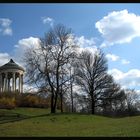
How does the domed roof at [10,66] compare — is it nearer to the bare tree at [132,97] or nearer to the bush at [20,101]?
the bush at [20,101]

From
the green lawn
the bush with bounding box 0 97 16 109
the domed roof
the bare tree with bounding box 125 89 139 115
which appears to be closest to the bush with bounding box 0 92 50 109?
the bush with bounding box 0 97 16 109

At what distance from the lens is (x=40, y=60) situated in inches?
1972

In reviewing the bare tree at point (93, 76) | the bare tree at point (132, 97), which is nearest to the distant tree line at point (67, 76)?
the bare tree at point (93, 76)

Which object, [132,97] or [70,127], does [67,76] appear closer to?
[70,127]

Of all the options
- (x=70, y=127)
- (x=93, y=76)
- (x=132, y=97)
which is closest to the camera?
(x=70, y=127)

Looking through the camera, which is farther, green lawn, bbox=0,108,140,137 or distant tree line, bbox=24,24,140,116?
distant tree line, bbox=24,24,140,116

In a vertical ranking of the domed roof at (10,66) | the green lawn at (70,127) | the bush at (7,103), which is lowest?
the green lawn at (70,127)

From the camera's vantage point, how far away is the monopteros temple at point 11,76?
7500 centimetres

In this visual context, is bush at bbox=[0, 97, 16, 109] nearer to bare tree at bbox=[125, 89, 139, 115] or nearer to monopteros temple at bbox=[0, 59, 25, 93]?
monopteros temple at bbox=[0, 59, 25, 93]

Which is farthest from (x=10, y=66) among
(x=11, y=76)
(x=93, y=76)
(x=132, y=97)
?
(x=132, y=97)

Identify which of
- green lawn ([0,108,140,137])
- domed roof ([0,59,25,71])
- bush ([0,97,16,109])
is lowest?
green lawn ([0,108,140,137])

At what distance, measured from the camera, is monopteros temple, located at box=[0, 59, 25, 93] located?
246 ft

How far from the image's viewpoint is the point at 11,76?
78.2 metres

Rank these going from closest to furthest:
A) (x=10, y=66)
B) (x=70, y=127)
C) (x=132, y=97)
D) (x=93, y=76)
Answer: (x=70, y=127) → (x=93, y=76) → (x=10, y=66) → (x=132, y=97)
